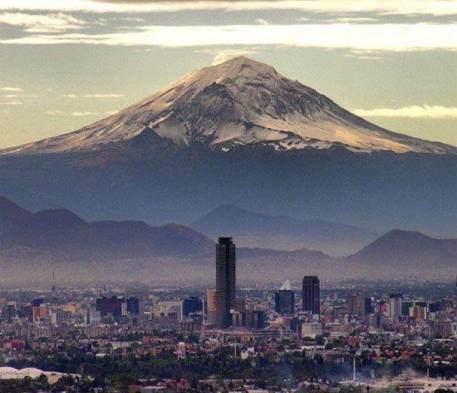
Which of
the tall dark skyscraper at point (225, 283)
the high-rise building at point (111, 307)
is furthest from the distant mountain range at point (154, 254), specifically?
the high-rise building at point (111, 307)

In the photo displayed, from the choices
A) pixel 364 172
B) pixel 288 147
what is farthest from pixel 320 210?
pixel 288 147

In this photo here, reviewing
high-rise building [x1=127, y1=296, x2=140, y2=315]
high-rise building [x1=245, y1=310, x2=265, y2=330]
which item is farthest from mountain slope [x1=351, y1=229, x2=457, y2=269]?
high-rise building [x1=245, y1=310, x2=265, y2=330]

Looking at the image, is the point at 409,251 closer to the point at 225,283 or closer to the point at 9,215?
the point at 9,215

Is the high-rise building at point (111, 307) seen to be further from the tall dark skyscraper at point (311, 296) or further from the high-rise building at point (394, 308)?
the high-rise building at point (394, 308)

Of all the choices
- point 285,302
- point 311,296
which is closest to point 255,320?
point 285,302

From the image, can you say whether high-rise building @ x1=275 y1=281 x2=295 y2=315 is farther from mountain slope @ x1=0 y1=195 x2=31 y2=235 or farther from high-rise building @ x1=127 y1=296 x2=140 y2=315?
mountain slope @ x1=0 y1=195 x2=31 y2=235

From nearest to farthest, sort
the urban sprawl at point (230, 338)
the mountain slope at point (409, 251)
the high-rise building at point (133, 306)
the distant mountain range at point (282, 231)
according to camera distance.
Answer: the urban sprawl at point (230, 338) → the high-rise building at point (133, 306) → the mountain slope at point (409, 251) → the distant mountain range at point (282, 231)
